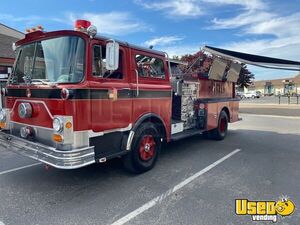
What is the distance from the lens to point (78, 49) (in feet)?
12.2

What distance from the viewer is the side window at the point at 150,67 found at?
4.95m

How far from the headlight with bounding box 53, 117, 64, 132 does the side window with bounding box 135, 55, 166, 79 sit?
1964 millimetres

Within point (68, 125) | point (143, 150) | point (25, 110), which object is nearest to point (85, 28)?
point (68, 125)

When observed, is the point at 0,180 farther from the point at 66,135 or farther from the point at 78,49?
the point at 78,49

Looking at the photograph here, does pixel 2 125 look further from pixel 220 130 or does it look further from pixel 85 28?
pixel 220 130

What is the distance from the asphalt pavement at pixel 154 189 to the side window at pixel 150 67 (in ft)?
6.50

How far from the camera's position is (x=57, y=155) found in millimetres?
3486

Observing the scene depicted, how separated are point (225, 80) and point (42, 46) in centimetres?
607

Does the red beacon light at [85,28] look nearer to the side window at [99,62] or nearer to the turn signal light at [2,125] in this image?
the side window at [99,62]

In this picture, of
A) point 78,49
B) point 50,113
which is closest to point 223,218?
point 50,113

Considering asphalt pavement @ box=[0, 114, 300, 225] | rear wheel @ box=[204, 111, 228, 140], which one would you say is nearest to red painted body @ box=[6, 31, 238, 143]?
asphalt pavement @ box=[0, 114, 300, 225]

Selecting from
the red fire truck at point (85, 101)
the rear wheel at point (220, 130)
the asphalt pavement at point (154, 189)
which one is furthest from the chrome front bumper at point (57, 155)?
the rear wheel at point (220, 130)

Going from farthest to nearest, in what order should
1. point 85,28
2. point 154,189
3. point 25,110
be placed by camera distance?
point 154,189
point 25,110
point 85,28

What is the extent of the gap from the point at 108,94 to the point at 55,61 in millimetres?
947
